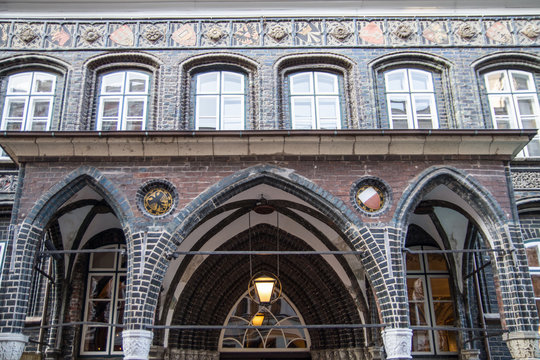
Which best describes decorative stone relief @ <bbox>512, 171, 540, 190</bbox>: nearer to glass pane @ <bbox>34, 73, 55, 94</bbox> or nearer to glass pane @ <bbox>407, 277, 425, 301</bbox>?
glass pane @ <bbox>407, 277, 425, 301</bbox>

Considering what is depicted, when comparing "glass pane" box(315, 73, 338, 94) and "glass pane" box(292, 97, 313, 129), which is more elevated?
"glass pane" box(315, 73, 338, 94)

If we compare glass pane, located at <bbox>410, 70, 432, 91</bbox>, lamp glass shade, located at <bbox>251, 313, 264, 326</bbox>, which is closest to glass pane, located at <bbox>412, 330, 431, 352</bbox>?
lamp glass shade, located at <bbox>251, 313, 264, 326</bbox>

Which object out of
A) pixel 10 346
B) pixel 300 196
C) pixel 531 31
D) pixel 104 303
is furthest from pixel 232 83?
pixel 531 31

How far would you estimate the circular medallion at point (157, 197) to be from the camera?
10055 mm

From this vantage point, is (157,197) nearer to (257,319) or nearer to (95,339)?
(95,339)

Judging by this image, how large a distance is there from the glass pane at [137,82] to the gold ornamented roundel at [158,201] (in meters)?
3.24

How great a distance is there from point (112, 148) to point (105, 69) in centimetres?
316

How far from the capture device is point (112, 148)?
10266 millimetres

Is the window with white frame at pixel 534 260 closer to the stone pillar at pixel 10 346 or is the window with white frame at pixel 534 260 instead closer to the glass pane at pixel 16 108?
the stone pillar at pixel 10 346

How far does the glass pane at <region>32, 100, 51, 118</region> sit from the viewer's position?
1241 centimetres

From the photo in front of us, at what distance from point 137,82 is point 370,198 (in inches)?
237

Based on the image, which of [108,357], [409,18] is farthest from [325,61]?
[108,357]

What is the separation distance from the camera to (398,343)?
9203mm

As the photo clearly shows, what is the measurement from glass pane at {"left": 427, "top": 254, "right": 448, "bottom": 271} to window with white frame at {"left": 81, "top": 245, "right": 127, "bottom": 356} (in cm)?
730
